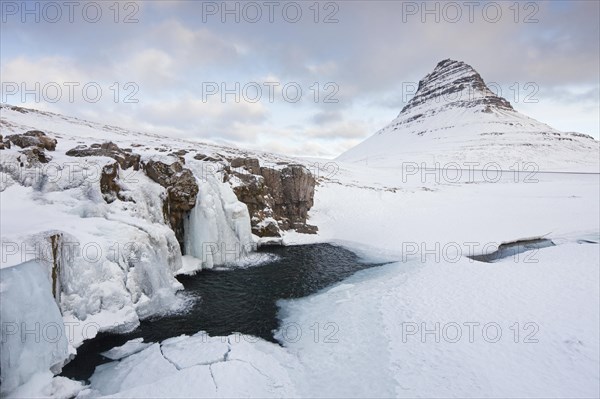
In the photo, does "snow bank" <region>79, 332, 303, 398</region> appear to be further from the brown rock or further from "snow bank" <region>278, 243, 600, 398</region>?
the brown rock

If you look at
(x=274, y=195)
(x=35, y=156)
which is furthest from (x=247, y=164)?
(x=35, y=156)

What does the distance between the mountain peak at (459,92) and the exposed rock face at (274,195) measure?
13836cm

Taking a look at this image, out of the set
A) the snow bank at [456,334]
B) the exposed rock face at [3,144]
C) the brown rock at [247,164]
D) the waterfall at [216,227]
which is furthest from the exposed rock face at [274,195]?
the exposed rock face at [3,144]

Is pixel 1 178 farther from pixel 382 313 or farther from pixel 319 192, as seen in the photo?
pixel 319 192

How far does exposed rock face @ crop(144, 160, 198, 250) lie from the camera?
21219mm

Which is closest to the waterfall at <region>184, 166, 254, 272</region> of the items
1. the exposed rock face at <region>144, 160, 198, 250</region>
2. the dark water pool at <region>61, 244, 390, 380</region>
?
the exposed rock face at <region>144, 160, 198, 250</region>

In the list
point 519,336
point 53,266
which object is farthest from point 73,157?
point 519,336

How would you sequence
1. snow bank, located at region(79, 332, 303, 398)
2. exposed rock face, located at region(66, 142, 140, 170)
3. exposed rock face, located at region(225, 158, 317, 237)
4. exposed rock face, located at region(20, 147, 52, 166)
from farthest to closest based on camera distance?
exposed rock face, located at region(225, 158, 317, 237) → exposed rock face, located at region(66, 142, 140, 170) → exposed rock face, located at region(20, 147, 52, 166) → snow bank, located at region(79, 332, 303, 398)

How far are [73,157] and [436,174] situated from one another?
73846 mm

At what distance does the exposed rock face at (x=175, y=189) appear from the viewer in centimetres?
2122

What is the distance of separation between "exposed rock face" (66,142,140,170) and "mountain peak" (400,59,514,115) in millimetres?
153756

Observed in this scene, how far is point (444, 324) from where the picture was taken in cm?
1323

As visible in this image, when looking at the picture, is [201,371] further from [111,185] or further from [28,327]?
[111,185]

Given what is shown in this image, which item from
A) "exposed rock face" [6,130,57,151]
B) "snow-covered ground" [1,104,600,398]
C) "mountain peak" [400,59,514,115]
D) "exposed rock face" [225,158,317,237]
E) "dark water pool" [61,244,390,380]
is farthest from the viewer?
"mountain peak" [400,59,514,115]
